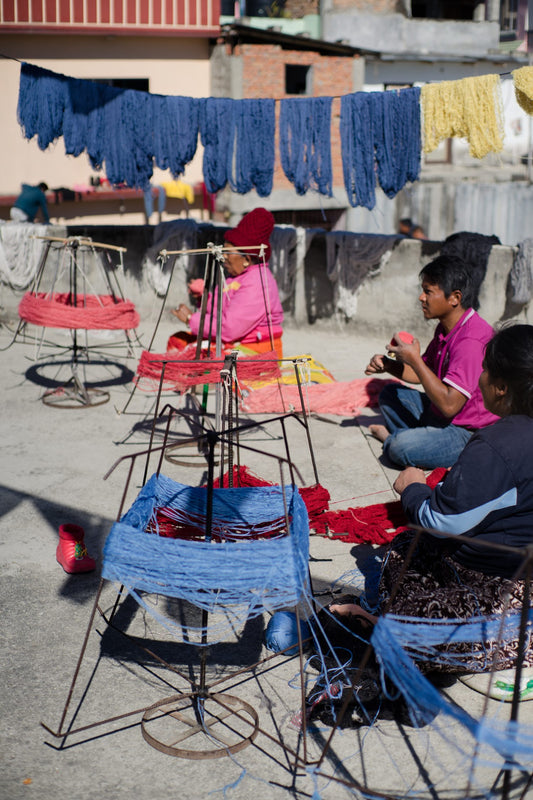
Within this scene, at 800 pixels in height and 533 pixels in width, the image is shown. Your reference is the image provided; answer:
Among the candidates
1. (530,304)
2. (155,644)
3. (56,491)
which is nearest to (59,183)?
(530,304)

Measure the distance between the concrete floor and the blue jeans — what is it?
0.20 meters

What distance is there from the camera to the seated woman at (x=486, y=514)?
2572mm

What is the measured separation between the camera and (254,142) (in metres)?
7.93

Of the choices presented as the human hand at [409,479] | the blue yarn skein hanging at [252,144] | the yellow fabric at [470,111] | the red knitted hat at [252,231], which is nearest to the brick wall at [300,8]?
the blue yarn skein hanging at [252,144]

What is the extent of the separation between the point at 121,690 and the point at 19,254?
22.6ft

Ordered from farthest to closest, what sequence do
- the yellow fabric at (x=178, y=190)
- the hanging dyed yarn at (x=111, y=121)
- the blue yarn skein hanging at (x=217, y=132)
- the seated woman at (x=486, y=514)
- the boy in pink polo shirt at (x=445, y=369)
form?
the yellow fabric at (x=178, y=190), the hanging dyed yarn at (x=111, y=121), the blue yarn skein hanging at (x=217, y=132), the boy in pink polo shirt at (x=445, y=369), the seated woman at (x=486, y=514)

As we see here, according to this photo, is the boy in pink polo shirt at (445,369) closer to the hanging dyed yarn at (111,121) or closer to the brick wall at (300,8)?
the hanging dyed yarn at (111,121)

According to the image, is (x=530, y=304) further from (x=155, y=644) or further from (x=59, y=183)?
(x=59, y=183)

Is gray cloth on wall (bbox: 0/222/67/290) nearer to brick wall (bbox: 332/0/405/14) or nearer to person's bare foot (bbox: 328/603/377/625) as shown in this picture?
person's bare foot (bbox: 328/603/377/625)

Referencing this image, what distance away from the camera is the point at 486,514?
8.52 feet

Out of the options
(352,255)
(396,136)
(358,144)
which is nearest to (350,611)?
(396,136)

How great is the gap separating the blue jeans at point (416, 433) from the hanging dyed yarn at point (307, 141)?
130 inches

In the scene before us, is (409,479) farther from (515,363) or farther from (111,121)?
(111,121)

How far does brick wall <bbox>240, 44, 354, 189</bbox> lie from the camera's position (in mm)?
19016
